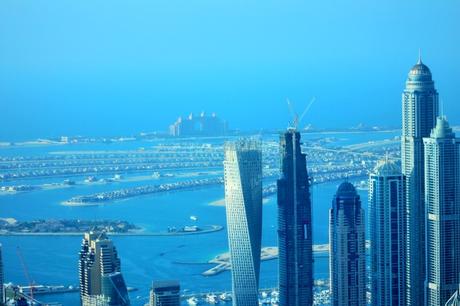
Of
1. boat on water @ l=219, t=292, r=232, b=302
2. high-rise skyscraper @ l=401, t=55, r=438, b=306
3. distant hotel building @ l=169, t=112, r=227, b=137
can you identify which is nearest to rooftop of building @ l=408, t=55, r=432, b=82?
high-rise skyscraper @ l=401, t=55, r=438, b=306

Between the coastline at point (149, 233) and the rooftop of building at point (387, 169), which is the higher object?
the rooftop of building at point (387, 169)

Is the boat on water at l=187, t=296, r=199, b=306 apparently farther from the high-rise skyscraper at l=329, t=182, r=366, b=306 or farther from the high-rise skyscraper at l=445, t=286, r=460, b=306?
the high-rise skyscraper at l=445, t=286, r=460, b=306

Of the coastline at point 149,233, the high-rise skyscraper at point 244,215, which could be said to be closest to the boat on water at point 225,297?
the high-rise skyscraper at point 244,215

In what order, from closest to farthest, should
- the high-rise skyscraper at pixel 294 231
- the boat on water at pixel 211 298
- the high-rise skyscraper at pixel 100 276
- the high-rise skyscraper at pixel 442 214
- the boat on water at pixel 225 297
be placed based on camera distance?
the high-rise skyscraper at pixel 100 276 → the high-rise skyscraper at pixel 442 214 → the high-rise skyscraper at pixel 294 231 → the boat on water at pixel 211 298 → the boat on water at pixel 225 297

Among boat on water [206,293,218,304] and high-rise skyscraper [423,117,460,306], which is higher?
high-rise skyscraper [423,117,460,306]

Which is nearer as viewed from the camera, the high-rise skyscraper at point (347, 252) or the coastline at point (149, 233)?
the high-rise skyscraper at point (347, 252)

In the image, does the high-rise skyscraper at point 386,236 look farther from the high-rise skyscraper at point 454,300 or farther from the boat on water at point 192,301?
the boat on water at point 192,301

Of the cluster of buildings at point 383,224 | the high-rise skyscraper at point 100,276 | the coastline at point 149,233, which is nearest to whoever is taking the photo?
the high-rise skyscraper at point 100,276

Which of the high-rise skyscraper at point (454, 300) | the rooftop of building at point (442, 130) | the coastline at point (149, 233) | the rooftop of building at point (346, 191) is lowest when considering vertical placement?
the high-rise skyscraper at point (454, 300)
